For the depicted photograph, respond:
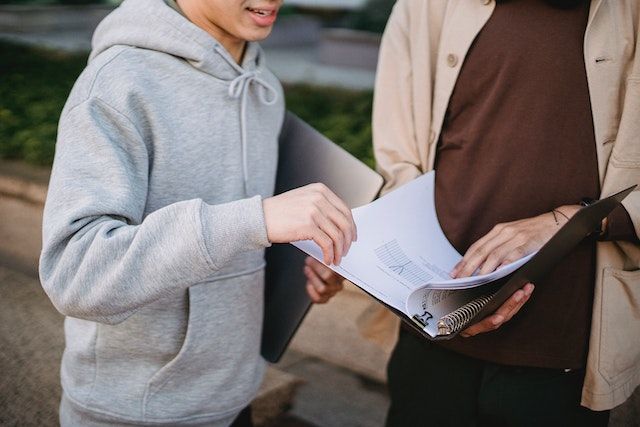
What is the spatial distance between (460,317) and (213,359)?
0.63m

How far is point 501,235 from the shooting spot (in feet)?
5.60

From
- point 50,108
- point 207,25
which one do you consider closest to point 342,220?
point 207,25

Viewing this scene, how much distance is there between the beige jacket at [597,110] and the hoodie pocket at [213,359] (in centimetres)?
55

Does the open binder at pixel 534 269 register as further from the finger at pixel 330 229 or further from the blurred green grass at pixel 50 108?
the blurred green grass at pixel 50 108

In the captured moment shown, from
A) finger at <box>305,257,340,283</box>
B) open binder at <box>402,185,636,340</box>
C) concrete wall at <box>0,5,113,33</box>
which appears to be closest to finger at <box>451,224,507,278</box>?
open binder at <box>402,185,636,340</box>

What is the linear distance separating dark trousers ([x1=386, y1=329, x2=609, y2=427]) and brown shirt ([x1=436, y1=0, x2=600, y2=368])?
2.1 inches

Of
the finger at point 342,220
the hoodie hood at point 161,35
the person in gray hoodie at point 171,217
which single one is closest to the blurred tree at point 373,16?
the person in gray hoodie at point 171,217

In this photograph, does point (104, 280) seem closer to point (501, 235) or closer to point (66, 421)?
point (66, 421)

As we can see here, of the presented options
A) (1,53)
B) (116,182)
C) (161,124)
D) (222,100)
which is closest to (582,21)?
(222,100)

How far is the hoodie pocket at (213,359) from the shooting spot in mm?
1757

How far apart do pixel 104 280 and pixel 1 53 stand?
7.48 metres

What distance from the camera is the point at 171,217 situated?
4.68ft

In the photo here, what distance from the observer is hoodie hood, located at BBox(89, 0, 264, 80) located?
1704 mm

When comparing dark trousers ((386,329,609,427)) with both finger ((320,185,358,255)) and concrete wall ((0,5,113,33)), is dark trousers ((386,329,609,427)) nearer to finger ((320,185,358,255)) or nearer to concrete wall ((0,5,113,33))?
finger ((320,185,358,255))
